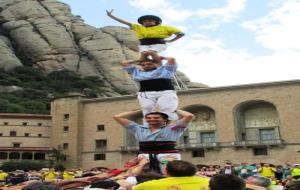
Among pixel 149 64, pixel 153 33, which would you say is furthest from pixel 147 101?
pixel 153 33

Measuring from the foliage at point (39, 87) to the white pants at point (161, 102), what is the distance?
189ft

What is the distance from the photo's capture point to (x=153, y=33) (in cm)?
974

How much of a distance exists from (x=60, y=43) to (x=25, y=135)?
39668 millimetres

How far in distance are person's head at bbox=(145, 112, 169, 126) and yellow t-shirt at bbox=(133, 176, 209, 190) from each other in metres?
4.77

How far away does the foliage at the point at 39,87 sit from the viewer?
216 feet

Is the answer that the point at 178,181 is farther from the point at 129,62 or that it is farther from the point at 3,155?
the point at 3,155

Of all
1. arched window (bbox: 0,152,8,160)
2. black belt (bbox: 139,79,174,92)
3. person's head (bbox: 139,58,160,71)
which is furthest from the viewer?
arched window (bbox: 0,152,8,160)

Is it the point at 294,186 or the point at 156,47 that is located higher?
the point at 156,47

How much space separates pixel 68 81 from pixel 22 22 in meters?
23.7

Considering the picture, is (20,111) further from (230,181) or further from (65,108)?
(230,181)

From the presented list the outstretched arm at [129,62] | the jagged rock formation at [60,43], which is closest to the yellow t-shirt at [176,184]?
the outstretched arm at [129,62]

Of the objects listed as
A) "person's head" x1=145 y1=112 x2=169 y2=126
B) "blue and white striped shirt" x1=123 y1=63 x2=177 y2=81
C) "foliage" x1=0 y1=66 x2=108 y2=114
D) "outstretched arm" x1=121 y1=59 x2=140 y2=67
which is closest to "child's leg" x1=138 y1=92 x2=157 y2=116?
"person's head" x1=145 y1=112 x2=169 y2=126

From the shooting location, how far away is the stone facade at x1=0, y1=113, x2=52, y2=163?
5338 centimetres

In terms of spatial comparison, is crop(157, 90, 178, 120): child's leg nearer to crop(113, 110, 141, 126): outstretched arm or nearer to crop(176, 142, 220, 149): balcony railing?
crop(113, 110, 141, 126): outstretched arm
